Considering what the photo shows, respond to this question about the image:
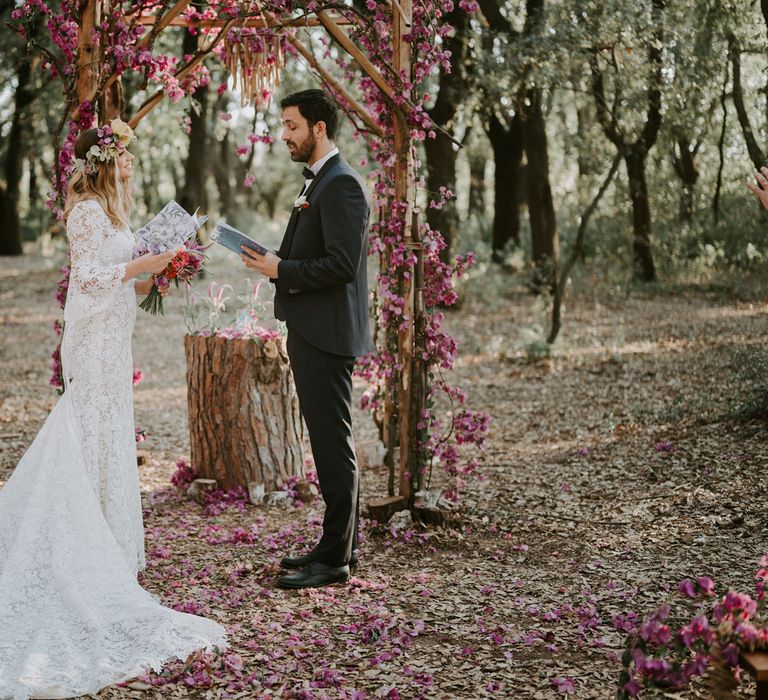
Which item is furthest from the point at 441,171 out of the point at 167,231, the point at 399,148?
the point at 167,231

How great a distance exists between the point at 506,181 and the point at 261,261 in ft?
44.5

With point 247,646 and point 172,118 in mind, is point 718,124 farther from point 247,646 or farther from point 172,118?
point 247,646

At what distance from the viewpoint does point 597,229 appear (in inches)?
683

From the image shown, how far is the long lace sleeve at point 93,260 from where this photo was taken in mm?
4234

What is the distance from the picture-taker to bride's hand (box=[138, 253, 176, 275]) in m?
4.27

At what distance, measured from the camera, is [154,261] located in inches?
168

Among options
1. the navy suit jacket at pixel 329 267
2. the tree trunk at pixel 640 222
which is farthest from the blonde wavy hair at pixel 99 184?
the tree trunk at pixel 640 222

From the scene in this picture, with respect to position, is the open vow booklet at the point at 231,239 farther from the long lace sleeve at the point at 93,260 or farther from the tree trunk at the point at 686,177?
the tree trunk at the point at 686,177

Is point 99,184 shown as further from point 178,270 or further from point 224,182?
point 224,182

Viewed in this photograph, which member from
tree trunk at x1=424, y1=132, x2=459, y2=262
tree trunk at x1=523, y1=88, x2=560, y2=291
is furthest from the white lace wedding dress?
tree trunk at x1=424, y1=132, x2=459, y2=262

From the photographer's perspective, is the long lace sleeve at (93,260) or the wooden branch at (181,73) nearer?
the long lace sleeve at (93,260)

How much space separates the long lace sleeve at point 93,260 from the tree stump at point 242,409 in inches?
58.8

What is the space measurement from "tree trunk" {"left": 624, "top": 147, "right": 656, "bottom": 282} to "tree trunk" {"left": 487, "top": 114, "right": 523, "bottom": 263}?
2578 millimetres

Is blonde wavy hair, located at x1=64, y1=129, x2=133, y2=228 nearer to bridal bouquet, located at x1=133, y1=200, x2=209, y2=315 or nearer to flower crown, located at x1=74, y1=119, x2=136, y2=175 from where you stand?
flower crown, located at x1=74, y1=119, x2=136, y2=175
